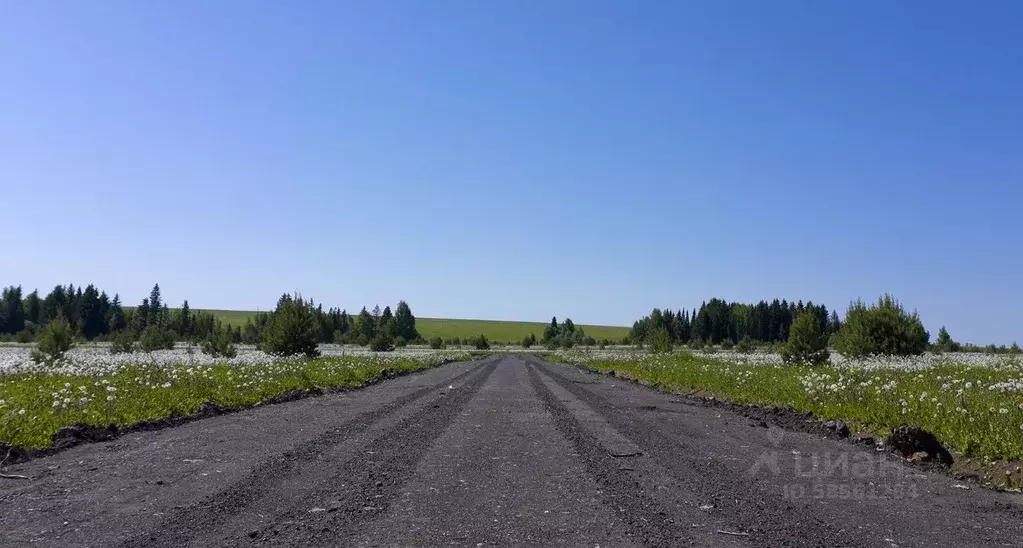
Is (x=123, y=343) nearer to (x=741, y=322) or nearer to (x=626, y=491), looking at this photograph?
(x=626, y=491)

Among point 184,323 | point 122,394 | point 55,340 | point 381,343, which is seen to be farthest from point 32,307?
point 122,394

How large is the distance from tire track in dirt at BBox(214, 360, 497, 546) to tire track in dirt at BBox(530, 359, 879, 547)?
3387mm

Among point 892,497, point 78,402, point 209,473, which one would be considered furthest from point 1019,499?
point 78,402

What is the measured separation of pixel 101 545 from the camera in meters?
4.97

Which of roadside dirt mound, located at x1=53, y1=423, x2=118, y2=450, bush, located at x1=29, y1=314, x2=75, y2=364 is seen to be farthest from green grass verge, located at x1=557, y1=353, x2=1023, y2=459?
bush, located at x1=29, y1=314, x2=75, y2=364

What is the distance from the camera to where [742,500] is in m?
6.62

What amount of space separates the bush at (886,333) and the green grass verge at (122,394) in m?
27.3

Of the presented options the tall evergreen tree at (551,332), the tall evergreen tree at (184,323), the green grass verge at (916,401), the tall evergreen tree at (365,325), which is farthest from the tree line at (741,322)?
the green grass verge at (916,401)

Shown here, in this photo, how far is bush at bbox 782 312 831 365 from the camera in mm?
33562

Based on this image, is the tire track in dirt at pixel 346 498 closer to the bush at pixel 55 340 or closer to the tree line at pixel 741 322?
the bush at pixel 55 340

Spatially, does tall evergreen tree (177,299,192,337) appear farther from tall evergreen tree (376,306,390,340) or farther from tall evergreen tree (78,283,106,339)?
tall evergreen tree (376,306,390,340)

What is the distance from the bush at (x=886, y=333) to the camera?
34500mm

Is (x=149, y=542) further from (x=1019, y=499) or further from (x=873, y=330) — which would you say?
(x=873, y=330)

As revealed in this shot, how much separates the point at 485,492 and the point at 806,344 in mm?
31727
